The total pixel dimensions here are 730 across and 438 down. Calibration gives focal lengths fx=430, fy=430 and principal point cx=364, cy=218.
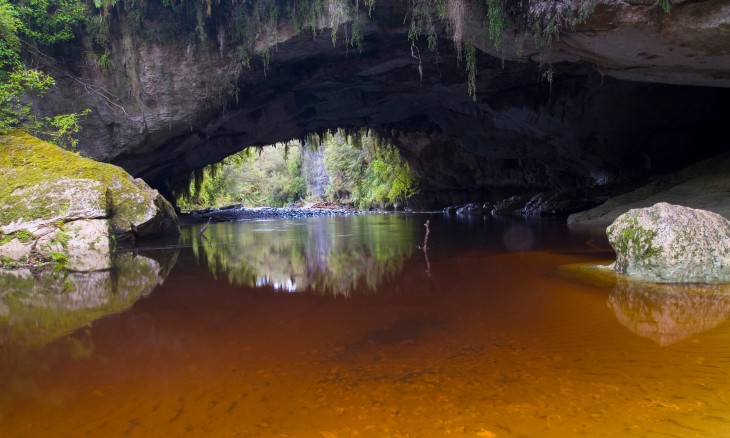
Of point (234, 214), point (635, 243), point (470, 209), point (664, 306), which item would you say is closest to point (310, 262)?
point (635, 243)

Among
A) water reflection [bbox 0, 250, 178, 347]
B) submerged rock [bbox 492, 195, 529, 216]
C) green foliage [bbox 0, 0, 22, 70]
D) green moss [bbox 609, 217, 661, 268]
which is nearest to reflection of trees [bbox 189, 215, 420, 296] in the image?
water reflection [bbox 0, 250, 178, 347]

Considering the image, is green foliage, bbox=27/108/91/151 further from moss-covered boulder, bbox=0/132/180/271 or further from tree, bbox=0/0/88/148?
moss-covered boulder, bbox=0/132/180/271

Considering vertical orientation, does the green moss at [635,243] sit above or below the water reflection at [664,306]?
→ above

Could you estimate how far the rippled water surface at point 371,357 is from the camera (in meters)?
2.18

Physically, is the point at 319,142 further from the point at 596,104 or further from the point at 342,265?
the point at 342,265

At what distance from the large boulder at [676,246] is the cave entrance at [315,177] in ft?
50.6

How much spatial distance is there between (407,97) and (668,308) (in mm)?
13063

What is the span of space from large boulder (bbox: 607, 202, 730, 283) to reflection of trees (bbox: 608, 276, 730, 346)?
0.83 feet

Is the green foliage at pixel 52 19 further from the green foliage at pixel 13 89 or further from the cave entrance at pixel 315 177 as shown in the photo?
the cave entrance at pixel 315 177

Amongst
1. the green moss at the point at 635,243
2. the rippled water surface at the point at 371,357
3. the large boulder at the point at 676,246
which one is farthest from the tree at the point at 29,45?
the large boulder at the point at 676,246

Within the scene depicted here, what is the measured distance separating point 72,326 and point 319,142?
16.8 m

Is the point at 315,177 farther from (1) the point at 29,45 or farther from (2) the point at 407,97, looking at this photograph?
(1) the point at 29,45

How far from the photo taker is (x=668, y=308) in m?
3.89

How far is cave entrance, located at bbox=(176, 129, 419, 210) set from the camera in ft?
77.8
